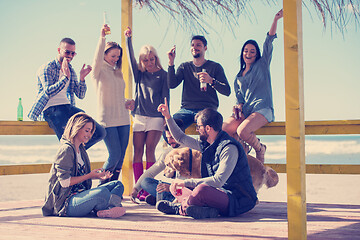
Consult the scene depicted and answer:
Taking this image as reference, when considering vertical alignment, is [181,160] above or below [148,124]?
below

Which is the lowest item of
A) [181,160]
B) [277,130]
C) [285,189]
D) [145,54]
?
[285,189]

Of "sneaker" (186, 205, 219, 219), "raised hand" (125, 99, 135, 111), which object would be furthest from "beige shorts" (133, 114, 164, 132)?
"sneaker" (186, 205, 219, 219)

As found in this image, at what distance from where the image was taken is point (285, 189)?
780 inches

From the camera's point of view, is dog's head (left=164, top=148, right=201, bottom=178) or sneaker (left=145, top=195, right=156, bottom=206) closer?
dog's head (left=164, top=148, right=201, bottom=178)

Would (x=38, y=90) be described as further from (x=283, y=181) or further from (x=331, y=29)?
(x=283, y=181)

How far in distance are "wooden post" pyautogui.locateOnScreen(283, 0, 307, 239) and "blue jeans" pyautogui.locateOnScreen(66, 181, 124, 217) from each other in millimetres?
1834

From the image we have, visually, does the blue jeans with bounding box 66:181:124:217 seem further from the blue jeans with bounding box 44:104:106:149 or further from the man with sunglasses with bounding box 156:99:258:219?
the blue jeans with bounding box 44:104:106:149

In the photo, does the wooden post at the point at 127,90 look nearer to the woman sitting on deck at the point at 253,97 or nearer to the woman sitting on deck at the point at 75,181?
the woman sitting on deck at the point at 253,97

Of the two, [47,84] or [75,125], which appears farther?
[47,84]

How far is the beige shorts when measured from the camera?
17.1 ft

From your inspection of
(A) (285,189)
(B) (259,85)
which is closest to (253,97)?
(B) (259,85)

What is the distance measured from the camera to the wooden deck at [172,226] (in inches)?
129

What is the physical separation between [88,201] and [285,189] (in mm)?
16719

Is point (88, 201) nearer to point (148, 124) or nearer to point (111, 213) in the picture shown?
point (111, 213)
